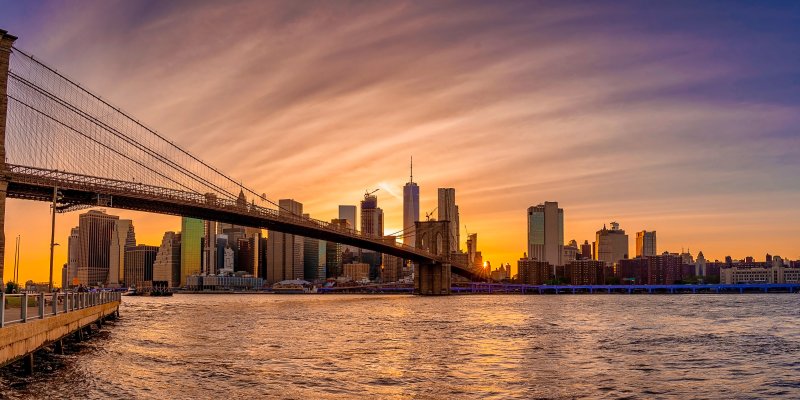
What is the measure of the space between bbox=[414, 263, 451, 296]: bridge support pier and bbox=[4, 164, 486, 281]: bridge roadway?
35757 mm

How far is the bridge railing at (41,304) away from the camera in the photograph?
21969 mm

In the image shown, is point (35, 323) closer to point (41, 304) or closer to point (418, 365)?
point (41, 304)

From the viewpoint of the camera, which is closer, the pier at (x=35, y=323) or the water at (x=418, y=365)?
the pier at (x=35, y=323)

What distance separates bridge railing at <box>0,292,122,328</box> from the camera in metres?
22.0

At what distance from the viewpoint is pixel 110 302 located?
57.5 metres

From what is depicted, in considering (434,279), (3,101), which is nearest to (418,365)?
(3,101)

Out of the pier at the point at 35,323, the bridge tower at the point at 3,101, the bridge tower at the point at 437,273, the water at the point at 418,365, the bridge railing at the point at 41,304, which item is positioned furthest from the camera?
the bridge tower at the point at 437,273

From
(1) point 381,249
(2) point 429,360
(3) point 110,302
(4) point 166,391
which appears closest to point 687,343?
(2) point 429,360

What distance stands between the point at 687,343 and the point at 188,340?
28.1 metres

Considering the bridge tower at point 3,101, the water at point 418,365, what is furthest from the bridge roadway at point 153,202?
the water at point 418,365

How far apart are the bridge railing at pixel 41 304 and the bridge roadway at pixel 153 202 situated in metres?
12.8

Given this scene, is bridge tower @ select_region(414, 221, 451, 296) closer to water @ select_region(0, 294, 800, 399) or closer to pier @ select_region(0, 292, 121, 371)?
water @ select_region(0, 294, 800, 399)

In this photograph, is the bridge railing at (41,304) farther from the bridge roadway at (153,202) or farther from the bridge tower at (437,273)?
the bridge tower at (437,273)

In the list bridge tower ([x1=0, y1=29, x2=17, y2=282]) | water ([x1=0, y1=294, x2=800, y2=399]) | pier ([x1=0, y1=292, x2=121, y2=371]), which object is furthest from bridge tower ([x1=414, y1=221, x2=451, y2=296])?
pier ([x1=0, y1=292, x2=121, y2=371])
